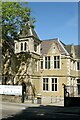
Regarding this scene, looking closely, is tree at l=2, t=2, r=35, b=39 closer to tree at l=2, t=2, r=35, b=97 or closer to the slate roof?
tree at l=2, t=2, r=35, b=97

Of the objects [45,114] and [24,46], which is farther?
[24,46]

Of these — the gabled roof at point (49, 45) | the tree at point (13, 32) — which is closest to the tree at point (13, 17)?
the tree at point (13, 32)

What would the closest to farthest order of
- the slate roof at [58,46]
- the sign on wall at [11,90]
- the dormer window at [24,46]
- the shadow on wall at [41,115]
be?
the shadow on wall at [41,115], the sign on wall at [11,90], the dormer window at [24,46], the slate roof at [58,46]

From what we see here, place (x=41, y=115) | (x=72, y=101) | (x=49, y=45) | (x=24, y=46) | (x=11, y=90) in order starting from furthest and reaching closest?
(x=49, y=45), (x=24, y=46), (x=11, y=90), (x=72, y=101), (x=41, y=115)

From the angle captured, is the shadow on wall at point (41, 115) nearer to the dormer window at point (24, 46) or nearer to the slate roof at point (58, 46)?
the dormer window at point (24, 46)

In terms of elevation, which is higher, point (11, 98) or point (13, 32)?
point (13, 32)

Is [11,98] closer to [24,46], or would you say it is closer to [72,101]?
[72,101]

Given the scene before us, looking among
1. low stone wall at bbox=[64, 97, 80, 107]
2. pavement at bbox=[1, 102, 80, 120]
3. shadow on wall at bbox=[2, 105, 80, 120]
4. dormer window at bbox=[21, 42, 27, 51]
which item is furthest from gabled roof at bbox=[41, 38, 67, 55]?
shadow on wall at bbox=[2, 105, 80, 120]

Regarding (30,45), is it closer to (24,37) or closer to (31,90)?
(24,37)

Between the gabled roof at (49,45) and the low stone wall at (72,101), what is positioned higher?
the gabled roof at (49,45)

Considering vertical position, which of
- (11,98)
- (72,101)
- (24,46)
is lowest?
(72,101)

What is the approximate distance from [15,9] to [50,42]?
14.7m

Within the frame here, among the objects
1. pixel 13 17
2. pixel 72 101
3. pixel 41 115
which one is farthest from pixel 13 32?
pixel 41 115

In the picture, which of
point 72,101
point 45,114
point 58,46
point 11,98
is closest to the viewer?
point 45,114
